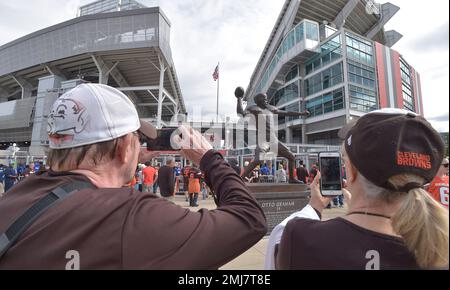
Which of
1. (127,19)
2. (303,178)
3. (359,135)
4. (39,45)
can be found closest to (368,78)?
(303,178)

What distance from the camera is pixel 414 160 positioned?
2.97ft

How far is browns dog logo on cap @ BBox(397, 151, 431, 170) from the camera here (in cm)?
90

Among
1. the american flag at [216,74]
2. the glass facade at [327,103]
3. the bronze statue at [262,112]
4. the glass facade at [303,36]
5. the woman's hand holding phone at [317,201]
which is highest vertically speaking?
the glass facade at [303,36]

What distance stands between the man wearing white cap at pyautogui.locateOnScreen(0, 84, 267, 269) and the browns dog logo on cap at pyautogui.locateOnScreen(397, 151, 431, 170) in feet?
1.69

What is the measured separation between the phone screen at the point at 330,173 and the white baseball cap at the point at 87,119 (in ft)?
5.49

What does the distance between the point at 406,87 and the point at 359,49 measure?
8.77m

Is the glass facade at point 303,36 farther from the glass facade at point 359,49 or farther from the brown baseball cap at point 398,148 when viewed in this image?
the brown baseball cap at point 398,148

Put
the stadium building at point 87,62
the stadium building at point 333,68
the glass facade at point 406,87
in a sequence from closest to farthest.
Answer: the stadium building at point 87,62 < the stadium building at point 333,68 < the glass facade at point 406,87

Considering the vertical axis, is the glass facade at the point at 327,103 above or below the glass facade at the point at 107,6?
below

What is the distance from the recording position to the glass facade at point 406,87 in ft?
115

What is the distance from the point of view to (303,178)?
36.4 ft

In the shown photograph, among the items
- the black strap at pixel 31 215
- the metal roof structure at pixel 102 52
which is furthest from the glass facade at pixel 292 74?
the black strap at pixel 31 215

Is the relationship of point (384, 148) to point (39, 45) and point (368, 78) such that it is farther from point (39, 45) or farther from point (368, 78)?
point (39, 45)
